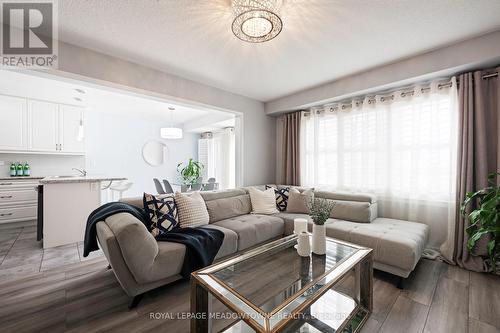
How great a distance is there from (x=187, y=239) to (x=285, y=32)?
2147mm

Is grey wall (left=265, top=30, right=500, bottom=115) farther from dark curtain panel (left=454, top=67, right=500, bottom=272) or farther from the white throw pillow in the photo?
the white throw pillow

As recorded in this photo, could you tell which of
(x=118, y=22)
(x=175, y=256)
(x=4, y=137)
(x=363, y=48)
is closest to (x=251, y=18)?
(x=118, y=22)

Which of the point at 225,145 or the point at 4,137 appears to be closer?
the point at 4,137

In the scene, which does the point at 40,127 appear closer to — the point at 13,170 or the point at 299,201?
the point at 13,170

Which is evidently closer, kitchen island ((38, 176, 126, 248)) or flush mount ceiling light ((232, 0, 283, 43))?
flush mount ceiling light ((232, 0, 283, 43))

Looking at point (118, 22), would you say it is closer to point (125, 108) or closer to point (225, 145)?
point (125, 108)

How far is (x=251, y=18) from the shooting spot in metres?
1.53

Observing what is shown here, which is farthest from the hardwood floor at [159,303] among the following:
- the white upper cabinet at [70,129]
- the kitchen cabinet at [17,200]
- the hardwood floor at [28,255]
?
the white upper cabinet at [70,129]

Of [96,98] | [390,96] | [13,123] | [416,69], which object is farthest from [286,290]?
[13,123]

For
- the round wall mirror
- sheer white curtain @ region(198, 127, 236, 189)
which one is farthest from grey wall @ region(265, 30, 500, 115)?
the round wall mirror

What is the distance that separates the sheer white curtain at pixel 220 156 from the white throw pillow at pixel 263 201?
7.84ft

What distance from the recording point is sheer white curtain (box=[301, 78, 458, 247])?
249 centimetres

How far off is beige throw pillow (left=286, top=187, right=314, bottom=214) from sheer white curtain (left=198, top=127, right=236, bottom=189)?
2.58 metres

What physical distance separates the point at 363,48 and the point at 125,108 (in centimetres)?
482
